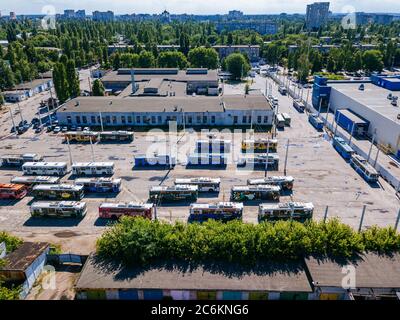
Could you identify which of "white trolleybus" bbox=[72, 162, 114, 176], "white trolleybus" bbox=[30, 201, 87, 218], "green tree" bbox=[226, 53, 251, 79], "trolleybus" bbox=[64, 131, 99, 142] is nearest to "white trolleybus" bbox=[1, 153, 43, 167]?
"white trolleybus" bbox=[72, 162, 114, 176]

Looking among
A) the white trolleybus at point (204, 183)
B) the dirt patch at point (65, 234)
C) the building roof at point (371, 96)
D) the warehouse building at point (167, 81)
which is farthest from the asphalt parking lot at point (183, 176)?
the warehouse building at point (167, 81)

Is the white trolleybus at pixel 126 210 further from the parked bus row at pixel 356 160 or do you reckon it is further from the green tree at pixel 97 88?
the green tree at pixel 97 88

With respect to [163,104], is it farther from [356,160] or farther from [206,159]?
[356,160]

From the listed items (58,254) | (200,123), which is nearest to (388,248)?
(58,254)

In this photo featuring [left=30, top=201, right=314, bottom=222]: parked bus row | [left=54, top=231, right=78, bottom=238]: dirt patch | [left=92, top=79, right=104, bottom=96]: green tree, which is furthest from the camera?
[left=92, top=79, right=104, bottom=96]: green tree

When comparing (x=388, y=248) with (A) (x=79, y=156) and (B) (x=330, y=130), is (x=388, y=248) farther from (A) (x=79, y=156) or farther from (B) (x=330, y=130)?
(A) (x=79, y=156)

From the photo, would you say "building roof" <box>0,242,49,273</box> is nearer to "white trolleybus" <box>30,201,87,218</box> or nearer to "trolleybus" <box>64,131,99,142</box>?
"white trolleybus" <box>30,201,87,218</box>
